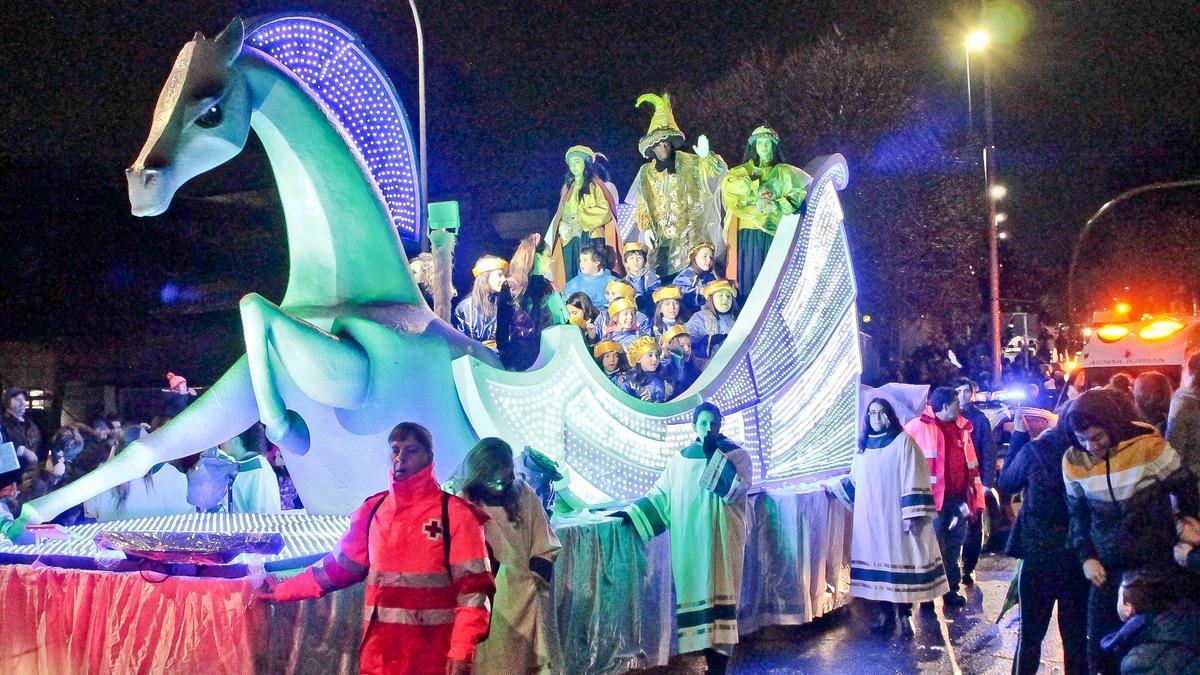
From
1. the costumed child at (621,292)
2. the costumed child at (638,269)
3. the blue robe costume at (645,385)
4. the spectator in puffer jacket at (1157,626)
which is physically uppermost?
the costumed child at (638,269)

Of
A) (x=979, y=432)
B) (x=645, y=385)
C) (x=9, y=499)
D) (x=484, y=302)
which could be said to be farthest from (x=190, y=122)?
(x=979, y=432)

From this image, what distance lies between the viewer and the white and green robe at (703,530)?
5785 mm

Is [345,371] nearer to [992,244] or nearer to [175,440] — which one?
[175,440]

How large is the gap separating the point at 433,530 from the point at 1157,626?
2820 mm

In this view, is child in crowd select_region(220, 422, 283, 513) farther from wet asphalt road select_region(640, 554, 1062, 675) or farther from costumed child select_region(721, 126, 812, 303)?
costumed child select_region(721, 126, 812, 303)

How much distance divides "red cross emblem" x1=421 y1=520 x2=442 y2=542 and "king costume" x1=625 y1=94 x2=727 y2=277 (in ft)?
21.2

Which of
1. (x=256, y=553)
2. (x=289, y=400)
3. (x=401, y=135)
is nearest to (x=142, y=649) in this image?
(x=256, y=553)

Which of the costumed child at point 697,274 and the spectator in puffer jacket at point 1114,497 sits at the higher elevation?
the costumed child at point 697,274

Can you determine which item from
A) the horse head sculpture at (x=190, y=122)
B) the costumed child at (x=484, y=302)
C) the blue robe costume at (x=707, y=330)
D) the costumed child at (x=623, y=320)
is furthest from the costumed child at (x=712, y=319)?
the horse head sculpture at (x=190, y=122)

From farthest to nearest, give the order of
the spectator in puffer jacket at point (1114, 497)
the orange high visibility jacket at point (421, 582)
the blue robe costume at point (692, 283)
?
1. the blue robe costume at point (692, 283)
2. the spectator in puffer jacket at point (1114, 497)
3. the orange high visibility jacket at point (421, 582)

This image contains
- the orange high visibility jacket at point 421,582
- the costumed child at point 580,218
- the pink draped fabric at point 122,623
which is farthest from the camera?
the costumed child at point 580,218

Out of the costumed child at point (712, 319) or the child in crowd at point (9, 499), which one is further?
the costumed child at point (712, 319)

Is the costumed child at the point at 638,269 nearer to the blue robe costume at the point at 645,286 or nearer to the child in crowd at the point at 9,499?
the blue robe costume at the point at 645,286

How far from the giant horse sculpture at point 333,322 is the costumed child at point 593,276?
306 centimetres
